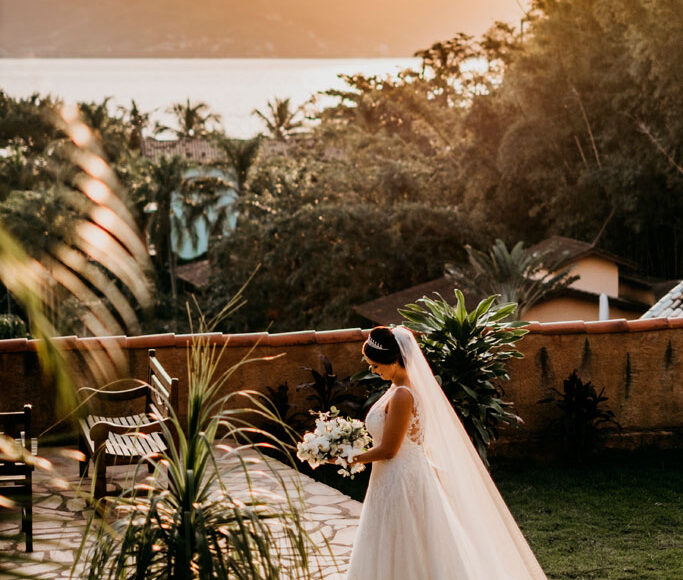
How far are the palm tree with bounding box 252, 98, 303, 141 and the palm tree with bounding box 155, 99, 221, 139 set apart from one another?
4402 millimetres

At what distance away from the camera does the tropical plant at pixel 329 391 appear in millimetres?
8664

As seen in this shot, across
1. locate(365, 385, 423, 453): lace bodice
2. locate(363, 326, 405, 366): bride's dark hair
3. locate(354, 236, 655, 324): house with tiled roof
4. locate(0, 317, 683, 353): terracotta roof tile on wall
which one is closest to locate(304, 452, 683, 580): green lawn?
locate(0, 317, 683, 353): terracotta roof tile on wall

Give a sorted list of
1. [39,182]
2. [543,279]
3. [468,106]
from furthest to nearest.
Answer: [39,182]
[468,106]
[543,279]

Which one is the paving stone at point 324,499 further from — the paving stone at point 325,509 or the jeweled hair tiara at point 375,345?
the jeweled hair tiara at point 375,345

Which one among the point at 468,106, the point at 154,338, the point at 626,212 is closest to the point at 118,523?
the point at 154,338

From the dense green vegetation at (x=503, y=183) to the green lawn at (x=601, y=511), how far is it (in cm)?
1999

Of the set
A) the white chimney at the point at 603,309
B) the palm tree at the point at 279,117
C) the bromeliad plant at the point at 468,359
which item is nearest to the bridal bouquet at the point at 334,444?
the bromeliad plant at the point at 468,359

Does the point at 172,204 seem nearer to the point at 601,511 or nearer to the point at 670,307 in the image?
the point at 670,307

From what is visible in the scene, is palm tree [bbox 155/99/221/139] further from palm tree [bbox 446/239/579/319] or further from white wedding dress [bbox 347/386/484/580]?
white wedding dress [bbox 347/386/484/580]

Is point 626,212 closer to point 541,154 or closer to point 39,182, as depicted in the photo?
point 541,154

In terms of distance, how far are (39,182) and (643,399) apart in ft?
153

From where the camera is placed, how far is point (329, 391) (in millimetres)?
8672

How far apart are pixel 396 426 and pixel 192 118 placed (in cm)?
6809

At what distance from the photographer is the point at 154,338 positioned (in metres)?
8.60
